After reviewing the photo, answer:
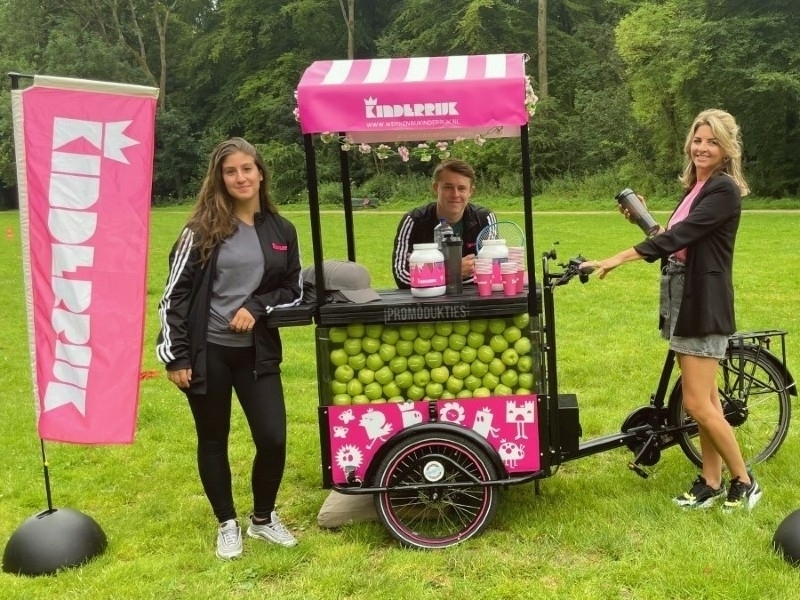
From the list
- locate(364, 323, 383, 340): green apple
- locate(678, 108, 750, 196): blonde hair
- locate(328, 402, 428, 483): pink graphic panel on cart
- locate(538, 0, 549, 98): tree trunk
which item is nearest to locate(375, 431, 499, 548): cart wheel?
locate(328, 402, 428, 483): pink graphic panel on cart

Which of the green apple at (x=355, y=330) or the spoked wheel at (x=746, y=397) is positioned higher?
the green apple at (x=355, y=330)

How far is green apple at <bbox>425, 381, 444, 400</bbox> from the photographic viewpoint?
373 cm

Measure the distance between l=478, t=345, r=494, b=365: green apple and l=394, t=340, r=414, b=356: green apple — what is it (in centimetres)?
33

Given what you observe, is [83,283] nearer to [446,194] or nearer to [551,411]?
[446,194]

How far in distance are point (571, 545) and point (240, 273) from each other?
1.99 metres

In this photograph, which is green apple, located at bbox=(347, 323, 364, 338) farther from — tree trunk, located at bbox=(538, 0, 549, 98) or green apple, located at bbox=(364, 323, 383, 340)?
tree trunk, located at bbox=(538, 0, 549, 98)

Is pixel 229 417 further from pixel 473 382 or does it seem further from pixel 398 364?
pixel 473 382

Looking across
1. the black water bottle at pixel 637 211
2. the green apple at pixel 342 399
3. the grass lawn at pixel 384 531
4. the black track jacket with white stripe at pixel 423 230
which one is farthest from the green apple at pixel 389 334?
the black water bottle at pixel 637 211

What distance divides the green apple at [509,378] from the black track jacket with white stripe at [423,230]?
87 centimetres

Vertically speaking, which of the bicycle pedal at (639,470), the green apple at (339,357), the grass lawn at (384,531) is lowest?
the grass lawn at (384,531)

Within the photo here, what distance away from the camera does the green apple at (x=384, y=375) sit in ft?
12.2

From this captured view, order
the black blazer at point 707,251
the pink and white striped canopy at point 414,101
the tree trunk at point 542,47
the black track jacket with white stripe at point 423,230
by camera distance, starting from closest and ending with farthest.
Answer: the pink and white striped canopy at point 414,101 < the black blazer at point 707,251 < the black track jacket with white stripe at point 423,230 < the tree trunk at point 542,47

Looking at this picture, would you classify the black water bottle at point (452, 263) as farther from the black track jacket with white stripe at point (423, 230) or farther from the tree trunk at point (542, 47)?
the tree trunk at point (542, 47)

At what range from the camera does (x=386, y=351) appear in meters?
3.71
